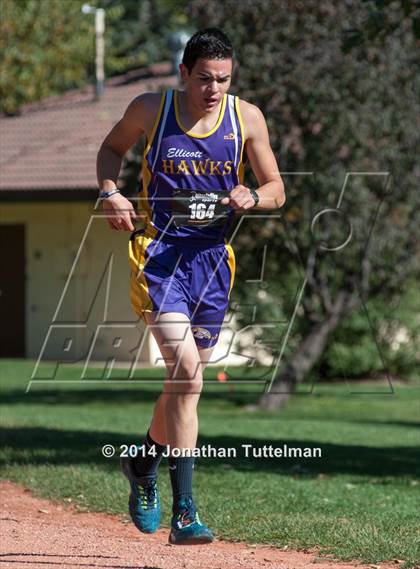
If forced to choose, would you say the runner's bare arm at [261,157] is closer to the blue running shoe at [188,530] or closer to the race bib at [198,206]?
the race bib at [198,206]

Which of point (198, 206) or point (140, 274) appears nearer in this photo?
point (198, 206)

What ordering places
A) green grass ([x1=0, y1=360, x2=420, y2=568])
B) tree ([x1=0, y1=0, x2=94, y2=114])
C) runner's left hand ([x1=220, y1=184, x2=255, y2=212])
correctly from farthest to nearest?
1. tree ([x1=0, y1=0, x2=94, y2=114])
2. green grass ([x1=0, y1=360, x2=420, y2=568])
3. runner's left hand ([x1=220, y1=184, x2=255, y2=212])

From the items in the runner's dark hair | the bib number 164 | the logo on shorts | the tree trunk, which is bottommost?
the tree trunk

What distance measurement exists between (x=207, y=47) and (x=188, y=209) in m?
0.79

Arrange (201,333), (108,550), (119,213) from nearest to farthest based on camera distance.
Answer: (119,213)
(201,333)
(108,550)

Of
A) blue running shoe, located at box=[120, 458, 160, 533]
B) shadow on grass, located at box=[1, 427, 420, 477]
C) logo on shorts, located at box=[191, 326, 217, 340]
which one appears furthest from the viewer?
shadow on grass, located at box=[1, 427, 420, 477]

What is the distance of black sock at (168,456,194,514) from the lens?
598 centimetres

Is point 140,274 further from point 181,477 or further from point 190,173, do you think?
point 181,477

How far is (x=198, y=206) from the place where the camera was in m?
5.84

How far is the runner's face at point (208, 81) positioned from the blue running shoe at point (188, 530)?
198cm

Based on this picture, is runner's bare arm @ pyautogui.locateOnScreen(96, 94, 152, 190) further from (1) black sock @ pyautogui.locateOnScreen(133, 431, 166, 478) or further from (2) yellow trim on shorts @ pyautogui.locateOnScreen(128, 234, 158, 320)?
(1) black sock @ pyautogui.locateOnScreen(133, 431, 166, 478)

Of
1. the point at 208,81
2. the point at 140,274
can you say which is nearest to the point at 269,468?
the point at 140,274

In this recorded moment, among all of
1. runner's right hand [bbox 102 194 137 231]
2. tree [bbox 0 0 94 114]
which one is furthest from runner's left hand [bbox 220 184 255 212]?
tree [bbox 0 0 94 114]

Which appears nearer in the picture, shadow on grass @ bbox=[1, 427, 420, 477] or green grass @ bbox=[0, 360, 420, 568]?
green grass @ bbox=[0, 360, 420, 568]
